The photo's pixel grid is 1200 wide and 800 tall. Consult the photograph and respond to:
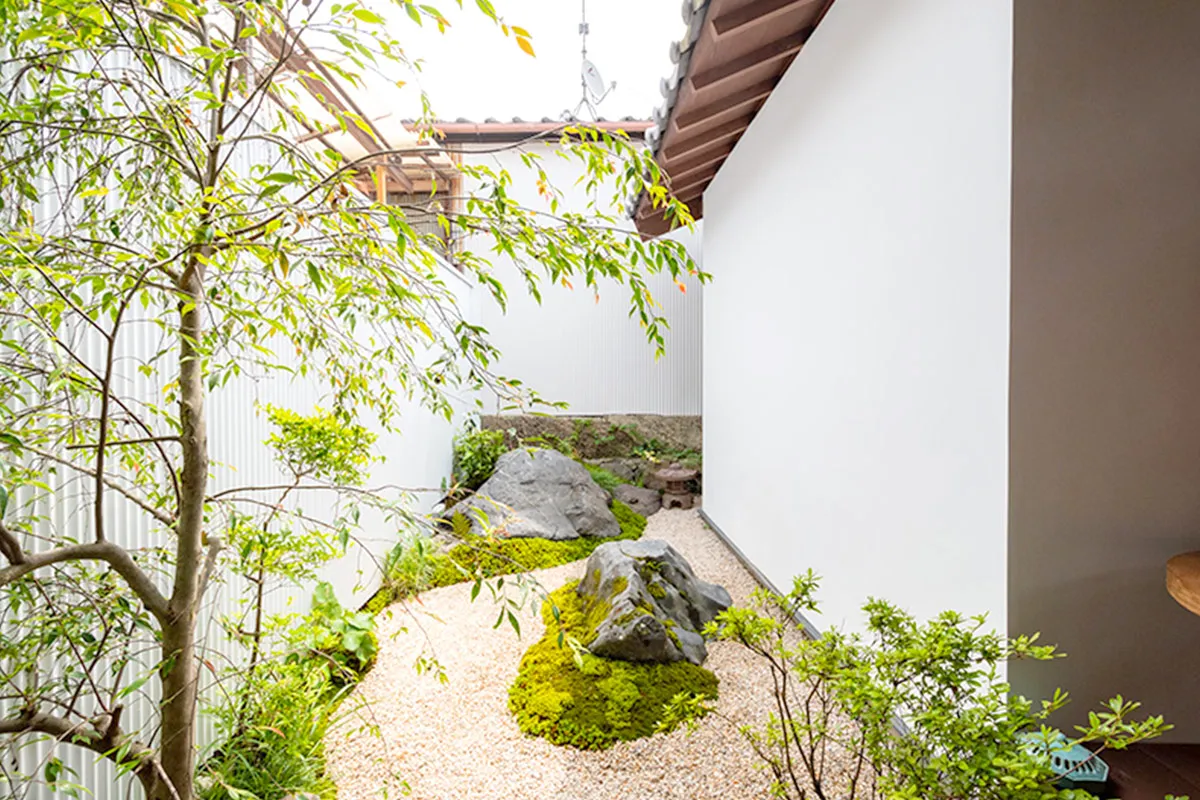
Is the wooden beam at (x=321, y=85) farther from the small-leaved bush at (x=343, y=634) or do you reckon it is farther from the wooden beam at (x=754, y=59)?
the small-leaved bush at (x=343, y=634)

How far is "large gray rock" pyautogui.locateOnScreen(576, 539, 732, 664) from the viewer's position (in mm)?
2857

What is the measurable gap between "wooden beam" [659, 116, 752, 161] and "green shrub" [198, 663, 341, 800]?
3897 millimetres

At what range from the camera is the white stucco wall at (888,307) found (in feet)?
5.94

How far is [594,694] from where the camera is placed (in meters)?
2.65

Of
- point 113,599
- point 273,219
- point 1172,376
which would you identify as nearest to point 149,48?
point 273,219

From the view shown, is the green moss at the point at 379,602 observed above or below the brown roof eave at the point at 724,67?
below

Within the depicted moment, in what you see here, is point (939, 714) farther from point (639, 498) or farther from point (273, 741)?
point (639, 498)

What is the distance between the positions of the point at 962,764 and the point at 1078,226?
4.97 ft

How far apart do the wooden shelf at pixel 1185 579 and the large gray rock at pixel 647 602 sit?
196 cm

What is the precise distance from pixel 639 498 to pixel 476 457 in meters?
1.98

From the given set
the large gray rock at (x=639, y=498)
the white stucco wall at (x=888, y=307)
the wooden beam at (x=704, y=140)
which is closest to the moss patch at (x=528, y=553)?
the large gray rock at (x=639, y=498)

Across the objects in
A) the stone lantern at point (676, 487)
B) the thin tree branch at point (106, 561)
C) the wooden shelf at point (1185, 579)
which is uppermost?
the thin tree branch at point (106, 561)

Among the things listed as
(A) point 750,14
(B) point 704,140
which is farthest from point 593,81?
(A) point 750,14

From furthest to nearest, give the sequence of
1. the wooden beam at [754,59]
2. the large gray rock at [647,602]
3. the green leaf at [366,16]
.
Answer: the wooden beam at [754,59] → the large gray rock at [647,602] → the green leaf at [366,16]
